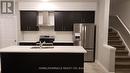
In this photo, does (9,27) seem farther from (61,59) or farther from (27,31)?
(61,59)

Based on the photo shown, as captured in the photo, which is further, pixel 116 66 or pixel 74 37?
pixel 74 37

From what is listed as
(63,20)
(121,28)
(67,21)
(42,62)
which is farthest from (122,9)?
(42,62)

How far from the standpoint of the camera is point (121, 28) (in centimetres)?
758

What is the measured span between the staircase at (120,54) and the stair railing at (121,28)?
0.18 meters

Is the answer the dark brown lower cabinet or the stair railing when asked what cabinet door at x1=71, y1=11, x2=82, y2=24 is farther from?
the dark brown lower cabinet

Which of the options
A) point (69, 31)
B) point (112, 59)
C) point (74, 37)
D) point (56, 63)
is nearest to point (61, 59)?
point (56, 63)

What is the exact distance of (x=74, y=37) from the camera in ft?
24.5

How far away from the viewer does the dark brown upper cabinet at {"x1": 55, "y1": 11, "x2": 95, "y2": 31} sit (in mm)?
7730

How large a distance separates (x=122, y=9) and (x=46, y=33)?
3.72 metres

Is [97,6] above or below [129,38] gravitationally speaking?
above

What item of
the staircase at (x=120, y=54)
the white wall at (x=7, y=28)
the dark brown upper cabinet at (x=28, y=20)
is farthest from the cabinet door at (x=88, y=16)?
the white wall at (x=7, y=28)

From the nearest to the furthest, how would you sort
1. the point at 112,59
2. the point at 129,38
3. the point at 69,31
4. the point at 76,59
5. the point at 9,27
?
the point at 76,59 → the point at 112,59 → the point at 129,38 → the point at 9,27 → the point at 69,31

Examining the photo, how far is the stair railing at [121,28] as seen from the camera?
700cm

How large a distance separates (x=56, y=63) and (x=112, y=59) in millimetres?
2255
